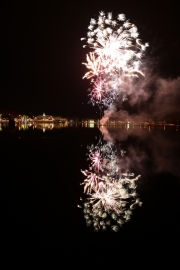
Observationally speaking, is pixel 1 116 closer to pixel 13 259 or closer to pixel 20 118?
pixel 20 118

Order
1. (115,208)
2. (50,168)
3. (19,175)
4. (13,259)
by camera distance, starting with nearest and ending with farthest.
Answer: (13,259)
(115,208)
(19,175)
(50,168)

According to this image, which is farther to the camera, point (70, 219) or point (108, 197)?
point (108, 197)

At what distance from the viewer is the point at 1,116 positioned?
391ft

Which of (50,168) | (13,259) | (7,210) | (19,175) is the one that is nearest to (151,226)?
(13,259)

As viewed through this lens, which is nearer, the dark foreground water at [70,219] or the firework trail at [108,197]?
the dark foreground water at [70,219]

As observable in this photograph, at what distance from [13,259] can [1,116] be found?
121 meters

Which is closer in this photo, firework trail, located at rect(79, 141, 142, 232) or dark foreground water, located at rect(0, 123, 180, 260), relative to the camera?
dark foreground water, located at rect(0, 123, 180, 260)

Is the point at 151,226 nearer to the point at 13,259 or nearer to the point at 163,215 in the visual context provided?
the point at 163,215

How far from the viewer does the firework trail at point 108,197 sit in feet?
17.0

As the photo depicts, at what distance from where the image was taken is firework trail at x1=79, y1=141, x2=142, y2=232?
519cm

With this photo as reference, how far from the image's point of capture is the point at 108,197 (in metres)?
6.58

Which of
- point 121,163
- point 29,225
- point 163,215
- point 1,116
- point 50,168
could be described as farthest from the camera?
point 1,116

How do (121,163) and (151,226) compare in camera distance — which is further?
(121,163)

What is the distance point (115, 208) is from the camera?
5848 millimetres
